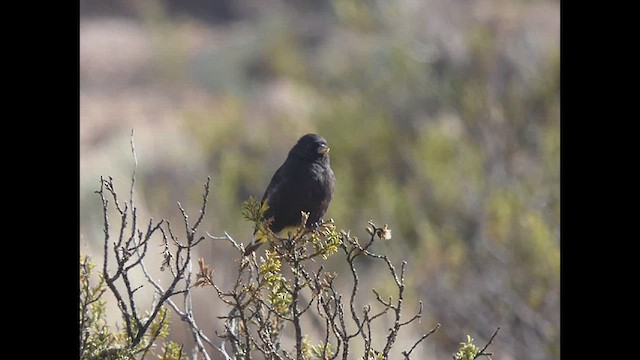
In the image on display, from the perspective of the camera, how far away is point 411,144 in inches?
506

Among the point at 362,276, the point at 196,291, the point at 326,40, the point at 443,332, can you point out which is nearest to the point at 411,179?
the point at 362,276

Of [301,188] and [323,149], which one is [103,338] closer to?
[301,188]

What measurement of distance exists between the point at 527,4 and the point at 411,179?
6.64 meters

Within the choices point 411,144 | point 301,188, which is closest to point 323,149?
point 301,188

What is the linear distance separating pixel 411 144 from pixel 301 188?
8.52 m

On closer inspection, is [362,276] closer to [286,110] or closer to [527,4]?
[286,110]

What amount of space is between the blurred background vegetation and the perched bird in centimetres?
152

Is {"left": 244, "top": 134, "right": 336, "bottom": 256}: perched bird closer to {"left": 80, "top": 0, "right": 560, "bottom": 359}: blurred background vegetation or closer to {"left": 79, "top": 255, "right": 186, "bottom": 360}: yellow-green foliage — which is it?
{"left": 79, "top": 255, "right": 186, "bottom": 360}: yellow-green foliage

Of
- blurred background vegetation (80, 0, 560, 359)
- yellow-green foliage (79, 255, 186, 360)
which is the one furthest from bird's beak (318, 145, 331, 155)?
blurred background vegetation (80, 0, 560, 359)

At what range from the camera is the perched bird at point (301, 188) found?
4.38 meters

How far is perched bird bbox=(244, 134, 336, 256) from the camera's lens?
14.4 feet

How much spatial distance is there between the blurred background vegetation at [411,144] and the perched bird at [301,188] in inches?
59.7

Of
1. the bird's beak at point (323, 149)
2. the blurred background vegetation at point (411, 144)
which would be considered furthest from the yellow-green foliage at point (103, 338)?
the blurred background vegetation at point (411, 144)
